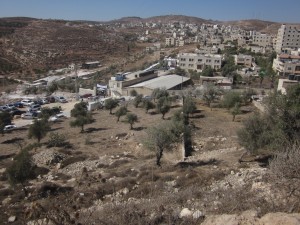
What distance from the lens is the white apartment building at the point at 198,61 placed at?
230 ft

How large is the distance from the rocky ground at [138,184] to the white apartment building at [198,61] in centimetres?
4111

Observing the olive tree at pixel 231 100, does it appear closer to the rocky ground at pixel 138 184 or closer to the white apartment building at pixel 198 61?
the rocky ground at pixel 138 184

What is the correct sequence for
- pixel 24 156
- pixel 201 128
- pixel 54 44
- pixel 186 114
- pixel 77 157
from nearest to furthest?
pixel 24 156 < pixel 77 157 < pixel 201 128 < pixel 186 114 < pixel 54 44

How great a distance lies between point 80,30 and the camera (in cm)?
14525

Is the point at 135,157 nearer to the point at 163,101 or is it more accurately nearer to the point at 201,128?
the point at 201,128

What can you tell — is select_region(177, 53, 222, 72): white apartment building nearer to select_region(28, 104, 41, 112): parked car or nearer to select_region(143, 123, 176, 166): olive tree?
select_region(28, 104, 41, 112): parked car

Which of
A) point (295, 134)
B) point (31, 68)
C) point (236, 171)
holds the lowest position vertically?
point (31, 68)

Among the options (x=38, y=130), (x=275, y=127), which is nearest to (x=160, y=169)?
(x=275, y=127)

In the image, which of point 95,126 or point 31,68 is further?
point 31,68

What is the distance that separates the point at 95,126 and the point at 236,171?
61.2 feet

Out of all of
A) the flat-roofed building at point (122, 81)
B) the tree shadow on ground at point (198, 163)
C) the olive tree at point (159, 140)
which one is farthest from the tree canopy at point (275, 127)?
the flat-roofed building at point (122, 81)

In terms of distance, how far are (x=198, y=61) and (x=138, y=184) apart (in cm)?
5820

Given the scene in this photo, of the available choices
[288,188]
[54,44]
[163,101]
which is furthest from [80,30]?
[288,188]

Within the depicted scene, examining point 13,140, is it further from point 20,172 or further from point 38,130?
point 20,172
